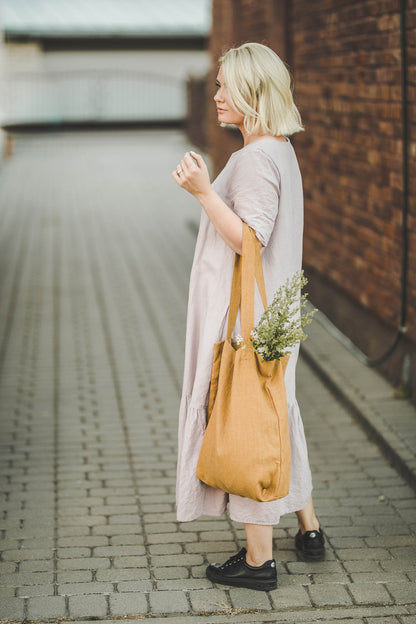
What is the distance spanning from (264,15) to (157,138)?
18538 mm

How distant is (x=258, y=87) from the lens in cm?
335

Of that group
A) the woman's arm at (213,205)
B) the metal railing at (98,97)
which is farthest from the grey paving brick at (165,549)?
the metal railing at (98,97)

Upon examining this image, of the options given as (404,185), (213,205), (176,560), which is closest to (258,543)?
(176,560)

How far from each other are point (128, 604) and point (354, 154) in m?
4.46

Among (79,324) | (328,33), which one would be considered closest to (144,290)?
(79,324)

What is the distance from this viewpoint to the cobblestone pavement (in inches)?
143

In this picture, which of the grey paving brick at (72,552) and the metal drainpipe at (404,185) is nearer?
the grey paving brick at (72,552)

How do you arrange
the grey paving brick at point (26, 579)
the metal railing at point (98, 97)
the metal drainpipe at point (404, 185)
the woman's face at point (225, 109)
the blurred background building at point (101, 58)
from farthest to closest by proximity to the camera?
the metal railing at point (98, 97) → the blurred background building at point (101, 58) → the metal drainpipe at point (404, 185) → the grey paving brick at point (26, 579) → the woman's face at point (225, 109)

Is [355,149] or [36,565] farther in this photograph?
[355,149]

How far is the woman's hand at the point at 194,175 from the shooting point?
3.32 metres

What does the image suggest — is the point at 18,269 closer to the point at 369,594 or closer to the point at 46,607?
the point at 46,607

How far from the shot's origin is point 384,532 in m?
4.32

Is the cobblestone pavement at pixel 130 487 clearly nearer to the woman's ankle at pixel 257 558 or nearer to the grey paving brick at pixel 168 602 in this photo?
the grey paving brick at pixel 168 602

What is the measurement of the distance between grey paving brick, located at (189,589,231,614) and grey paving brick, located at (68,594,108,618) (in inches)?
13.2
